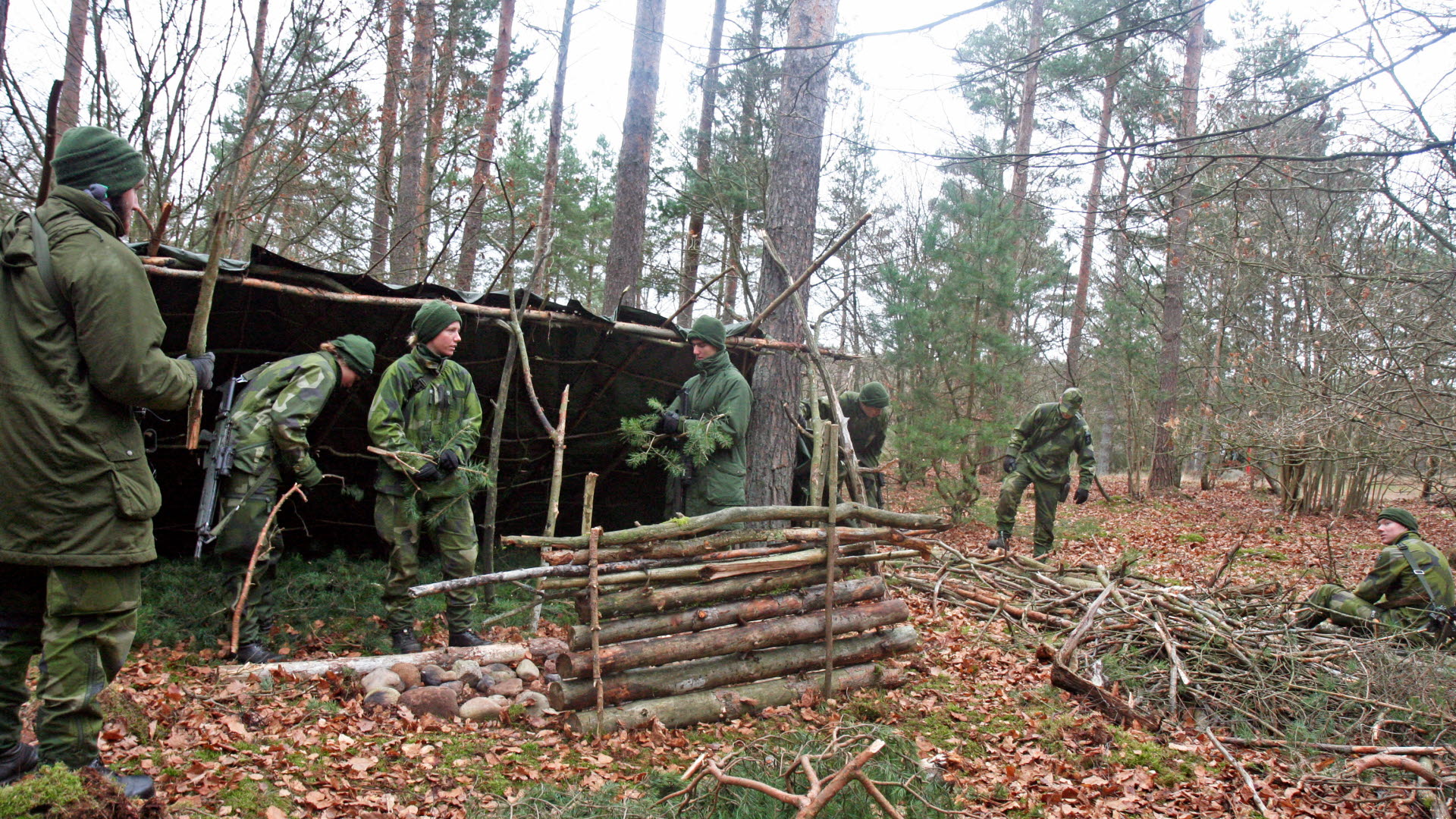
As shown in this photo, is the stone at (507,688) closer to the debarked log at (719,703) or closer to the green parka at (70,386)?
the debarked log at (719,703)

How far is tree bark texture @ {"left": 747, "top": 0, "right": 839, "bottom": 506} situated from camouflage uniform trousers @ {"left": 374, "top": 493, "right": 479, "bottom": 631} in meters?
2.49

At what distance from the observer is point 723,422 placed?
6285 millimetres

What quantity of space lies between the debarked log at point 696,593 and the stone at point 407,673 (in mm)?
1083

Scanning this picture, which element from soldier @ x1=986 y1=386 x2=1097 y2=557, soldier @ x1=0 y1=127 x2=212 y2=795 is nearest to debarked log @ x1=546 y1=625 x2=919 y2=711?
soldier @ x1=0 y1=127 x2=212 y2=795

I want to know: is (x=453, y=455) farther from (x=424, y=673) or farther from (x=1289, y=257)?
(x=1289, y=257)

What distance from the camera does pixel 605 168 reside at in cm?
2519

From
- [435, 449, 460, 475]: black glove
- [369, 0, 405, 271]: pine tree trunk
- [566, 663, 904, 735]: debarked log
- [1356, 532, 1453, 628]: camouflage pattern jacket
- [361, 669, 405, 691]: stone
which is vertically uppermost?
[369, 0, 405, 271]: pine tree trunk

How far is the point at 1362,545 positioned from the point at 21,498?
14244 mm

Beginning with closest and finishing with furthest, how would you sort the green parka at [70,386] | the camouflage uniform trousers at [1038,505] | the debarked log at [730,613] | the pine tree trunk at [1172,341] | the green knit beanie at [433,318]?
the green parka at [70,386], the debarked log at [730,613], the green knit beanie at [433,318], the camouflage uniform trousers at [1038,505], the pine tree trunk at [1172,341]

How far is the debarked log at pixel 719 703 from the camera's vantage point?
4.13 m

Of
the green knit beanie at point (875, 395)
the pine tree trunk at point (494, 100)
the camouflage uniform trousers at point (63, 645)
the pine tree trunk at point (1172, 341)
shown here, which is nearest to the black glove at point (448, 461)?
the camouflage uniform trousers at point (63, 645)

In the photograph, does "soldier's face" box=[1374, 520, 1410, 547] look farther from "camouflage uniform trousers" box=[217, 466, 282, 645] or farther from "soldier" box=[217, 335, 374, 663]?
"camouflage uniform trousers" box=[217, 466, 282, 645]

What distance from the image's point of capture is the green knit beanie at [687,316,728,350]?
6.23 meters

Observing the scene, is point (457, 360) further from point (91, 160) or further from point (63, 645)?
point (63, 645)
